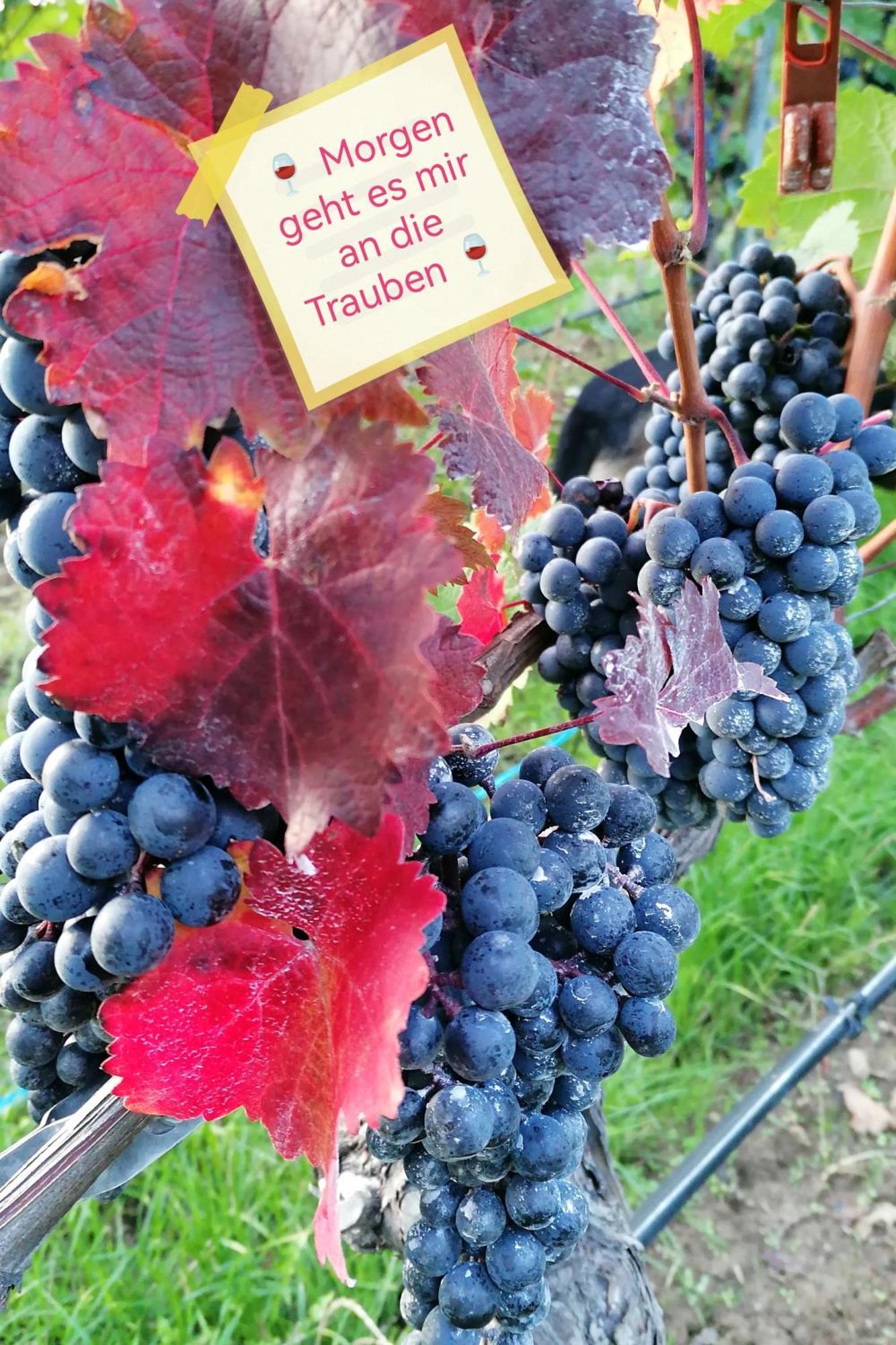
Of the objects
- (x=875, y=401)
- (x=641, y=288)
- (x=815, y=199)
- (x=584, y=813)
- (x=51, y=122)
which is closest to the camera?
(x=51, y=122)

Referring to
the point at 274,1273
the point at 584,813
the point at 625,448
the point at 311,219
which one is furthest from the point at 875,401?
the point at 274,1273

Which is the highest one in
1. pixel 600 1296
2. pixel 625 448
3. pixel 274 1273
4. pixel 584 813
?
pixel 584 813

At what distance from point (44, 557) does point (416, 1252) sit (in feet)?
1.63

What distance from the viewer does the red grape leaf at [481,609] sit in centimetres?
87

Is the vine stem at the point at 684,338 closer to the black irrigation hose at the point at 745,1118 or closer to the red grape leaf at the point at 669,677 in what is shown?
the red grape leaf at the point at 669,677

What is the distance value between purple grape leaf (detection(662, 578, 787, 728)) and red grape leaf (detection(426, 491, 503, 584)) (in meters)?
0.15

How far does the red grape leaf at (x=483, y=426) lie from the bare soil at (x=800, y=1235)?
5.18ft

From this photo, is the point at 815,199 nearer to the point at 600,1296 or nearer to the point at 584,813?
the point at 584,813

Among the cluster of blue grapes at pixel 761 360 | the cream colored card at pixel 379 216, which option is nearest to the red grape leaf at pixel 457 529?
the cream colored card at pixel 379 216

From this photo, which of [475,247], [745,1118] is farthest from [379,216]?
[745,1118]

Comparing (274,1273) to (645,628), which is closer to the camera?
(645,628)

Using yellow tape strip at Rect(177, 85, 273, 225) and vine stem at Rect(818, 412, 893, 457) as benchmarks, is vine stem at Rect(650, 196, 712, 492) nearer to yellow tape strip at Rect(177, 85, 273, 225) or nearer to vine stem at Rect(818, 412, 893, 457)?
vine stem at Rect(818, 412, 893, 457)

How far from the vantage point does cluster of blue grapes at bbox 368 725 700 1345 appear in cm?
56

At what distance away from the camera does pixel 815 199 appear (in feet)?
3.96
